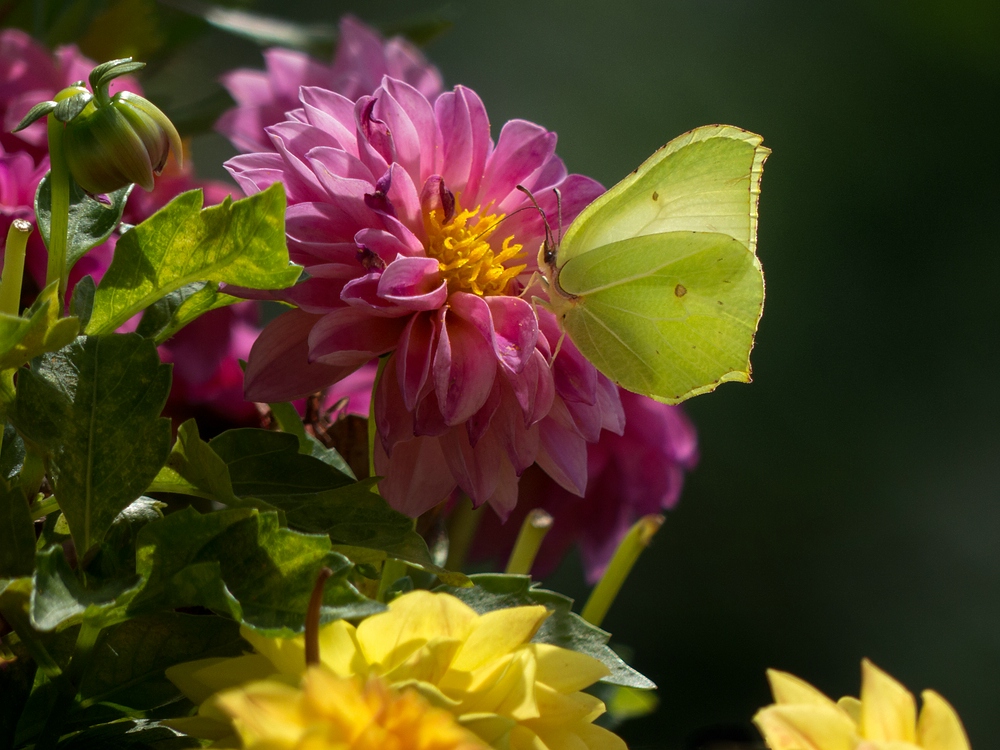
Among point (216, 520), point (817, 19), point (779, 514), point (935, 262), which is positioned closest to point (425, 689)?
point (216, 520)

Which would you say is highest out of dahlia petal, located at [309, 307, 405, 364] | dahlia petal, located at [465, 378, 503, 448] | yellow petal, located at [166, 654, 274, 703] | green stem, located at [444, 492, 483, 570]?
dahlia petal, located at [309, 307, 405, 364]

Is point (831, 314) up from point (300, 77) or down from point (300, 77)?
down

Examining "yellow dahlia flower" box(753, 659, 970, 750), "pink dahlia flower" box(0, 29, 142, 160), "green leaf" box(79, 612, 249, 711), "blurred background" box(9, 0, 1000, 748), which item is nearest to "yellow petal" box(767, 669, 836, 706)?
"yellow dahlia flower" box(753, 659, 970, 750)

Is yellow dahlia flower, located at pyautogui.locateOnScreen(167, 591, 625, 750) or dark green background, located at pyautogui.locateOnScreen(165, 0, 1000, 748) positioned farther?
dark green background, located at pyautogui.locateOnScreen(165, 0, 1000, 748)

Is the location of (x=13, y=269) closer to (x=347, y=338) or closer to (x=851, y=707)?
(x=347, y=338)

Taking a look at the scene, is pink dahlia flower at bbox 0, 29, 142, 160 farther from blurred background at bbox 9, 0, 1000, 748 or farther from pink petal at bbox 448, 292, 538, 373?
blurred background at bbox 9, 0, 1000, 748

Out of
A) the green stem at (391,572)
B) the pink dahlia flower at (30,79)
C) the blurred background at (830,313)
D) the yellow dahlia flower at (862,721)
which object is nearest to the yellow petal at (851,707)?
the yellow dahlia flower at (862,721)

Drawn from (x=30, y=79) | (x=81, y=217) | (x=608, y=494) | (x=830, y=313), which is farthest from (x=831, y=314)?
(x=81, y=217)
